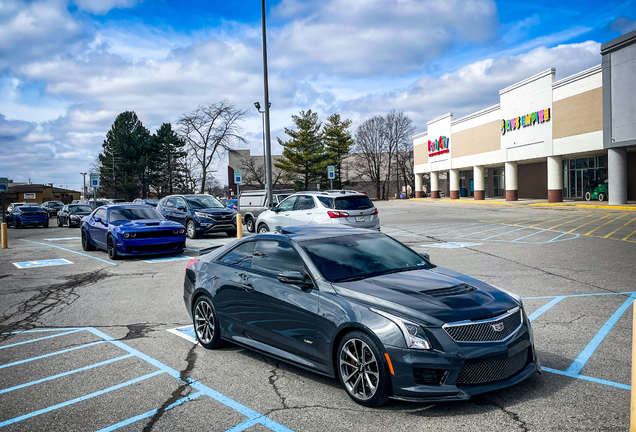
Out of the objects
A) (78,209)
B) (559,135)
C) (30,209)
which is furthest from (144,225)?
(559,135)

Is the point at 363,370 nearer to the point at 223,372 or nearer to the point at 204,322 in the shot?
the point at 223,372

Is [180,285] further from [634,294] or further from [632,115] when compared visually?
[632,115]

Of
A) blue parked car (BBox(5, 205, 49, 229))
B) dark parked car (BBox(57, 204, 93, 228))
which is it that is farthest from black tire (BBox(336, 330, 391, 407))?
blue parked car (BBox(5, 205, 49, 229))

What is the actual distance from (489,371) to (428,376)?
1.59 feet

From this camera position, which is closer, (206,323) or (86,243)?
(206,323)

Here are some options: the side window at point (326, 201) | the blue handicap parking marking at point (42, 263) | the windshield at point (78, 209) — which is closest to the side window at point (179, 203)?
the blue handicap parking marking at point (42, 263)

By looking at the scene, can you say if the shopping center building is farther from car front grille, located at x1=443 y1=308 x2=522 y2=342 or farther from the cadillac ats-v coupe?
car front grille, located at x1=443 y1=308 x2=522 y2=342

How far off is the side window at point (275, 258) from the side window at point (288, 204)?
10.8m

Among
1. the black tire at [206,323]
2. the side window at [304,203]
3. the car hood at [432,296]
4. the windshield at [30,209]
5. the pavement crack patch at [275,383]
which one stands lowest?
the pavement crack patch at [275,383]

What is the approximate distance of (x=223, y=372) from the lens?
5.14 meters

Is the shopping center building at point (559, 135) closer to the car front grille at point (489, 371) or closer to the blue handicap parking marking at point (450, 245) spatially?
the blue handicap parking marking at point (450, 245)

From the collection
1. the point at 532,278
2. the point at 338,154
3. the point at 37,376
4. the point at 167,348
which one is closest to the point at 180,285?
the point at 167,348

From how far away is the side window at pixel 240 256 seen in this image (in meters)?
5.75

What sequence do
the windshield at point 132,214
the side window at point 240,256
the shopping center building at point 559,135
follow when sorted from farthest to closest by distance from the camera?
the shopping center building at point 559,135 → the windshield at point 132,214 → the side window at point 240,256
